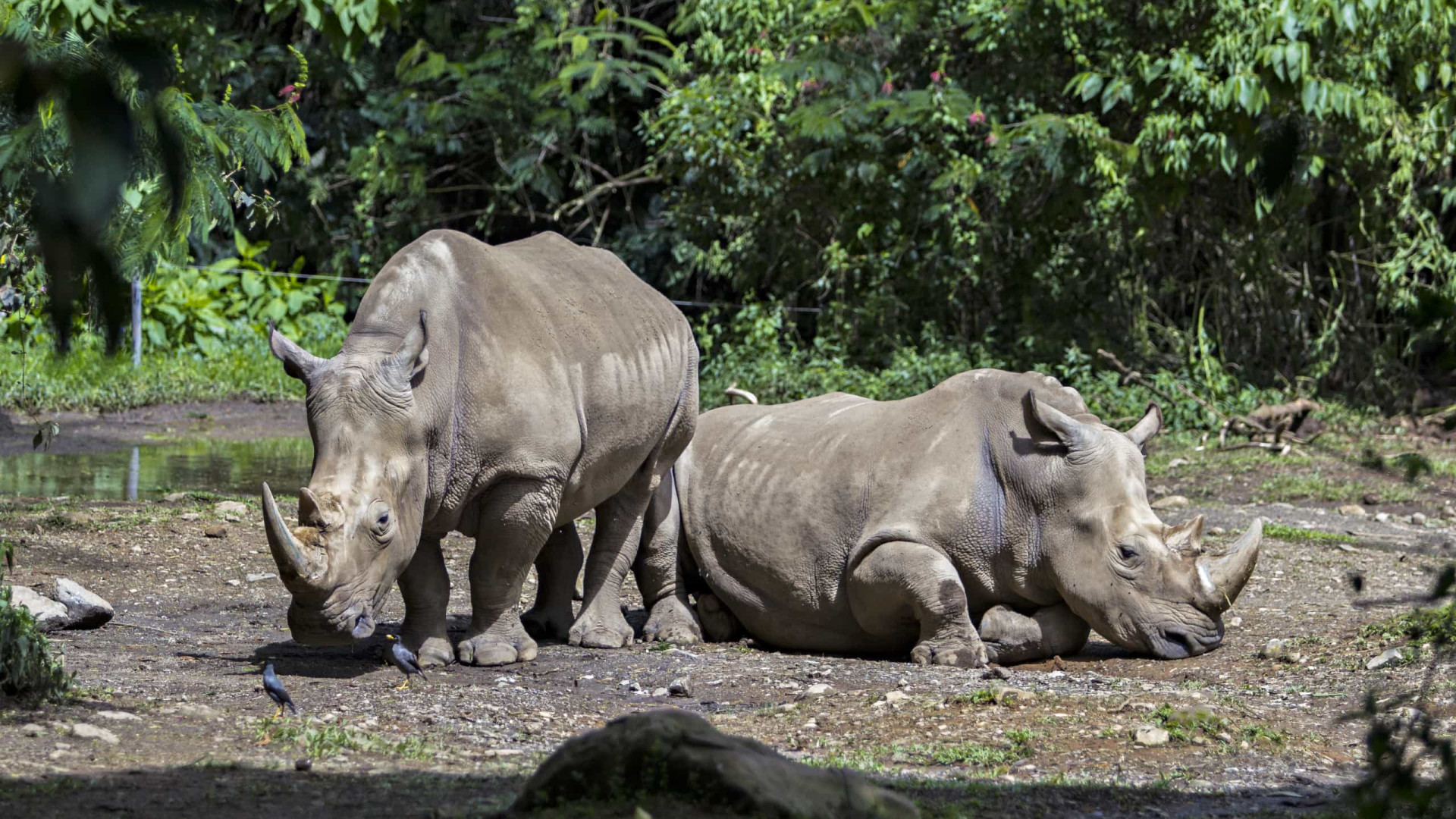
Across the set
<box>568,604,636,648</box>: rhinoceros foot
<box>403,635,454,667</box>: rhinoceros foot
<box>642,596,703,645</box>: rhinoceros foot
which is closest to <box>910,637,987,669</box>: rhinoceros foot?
<box>642,596,703,645</box>: rhinoceros foot

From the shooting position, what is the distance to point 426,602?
258 inches

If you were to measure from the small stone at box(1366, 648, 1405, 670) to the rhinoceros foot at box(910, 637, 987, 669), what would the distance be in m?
1.46

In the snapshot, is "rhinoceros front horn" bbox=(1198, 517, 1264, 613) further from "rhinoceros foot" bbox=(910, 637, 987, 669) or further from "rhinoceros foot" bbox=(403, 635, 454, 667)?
"rhinoceros foot" bbox=(403, 635, 454, 667)

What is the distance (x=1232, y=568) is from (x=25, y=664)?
4.59 metres

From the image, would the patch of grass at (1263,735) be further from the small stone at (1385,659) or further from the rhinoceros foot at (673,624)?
the rhinoceros foot at (673,624)

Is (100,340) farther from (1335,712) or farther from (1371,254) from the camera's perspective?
(1371,254)

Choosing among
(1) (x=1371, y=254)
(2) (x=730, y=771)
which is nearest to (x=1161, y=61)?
(1) (x=1371, y=254)

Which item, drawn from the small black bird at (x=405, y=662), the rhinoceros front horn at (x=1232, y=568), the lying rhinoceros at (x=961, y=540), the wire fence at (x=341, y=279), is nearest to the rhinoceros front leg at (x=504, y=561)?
the small black bird at (x=405, y=662)

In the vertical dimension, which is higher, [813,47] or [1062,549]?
[813,47]

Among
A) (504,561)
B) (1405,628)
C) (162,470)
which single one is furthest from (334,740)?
(162,470)

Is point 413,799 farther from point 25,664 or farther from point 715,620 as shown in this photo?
point 715,620

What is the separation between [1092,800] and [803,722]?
4.03 feet

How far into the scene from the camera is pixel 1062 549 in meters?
6.96

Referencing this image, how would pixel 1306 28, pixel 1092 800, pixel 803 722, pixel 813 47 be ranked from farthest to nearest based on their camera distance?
1. pixel 813 47
2. pixel 1306 28
3. pixel 803 722
4. pixel 1092 800
